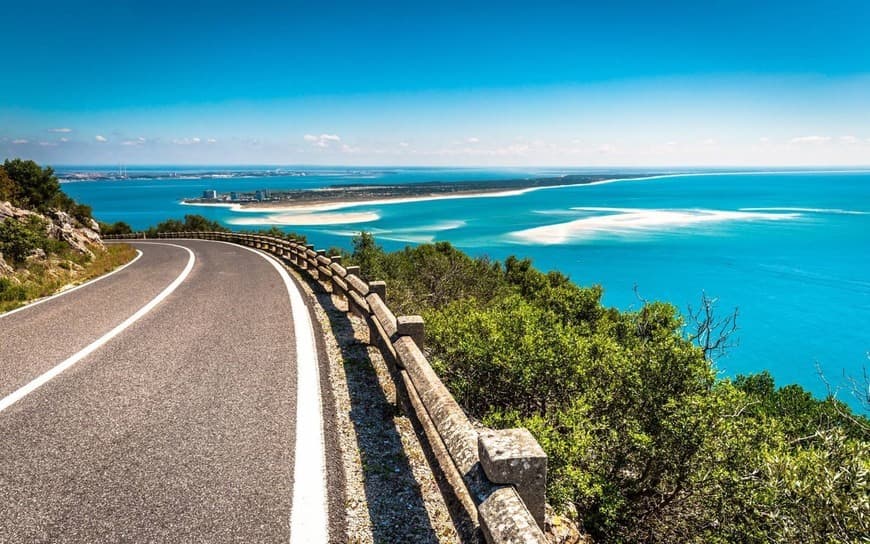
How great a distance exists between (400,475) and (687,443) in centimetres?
357

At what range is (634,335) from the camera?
12.3m

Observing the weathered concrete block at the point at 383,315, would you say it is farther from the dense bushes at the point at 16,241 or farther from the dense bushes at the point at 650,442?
the dense bushes at the point at 16,241

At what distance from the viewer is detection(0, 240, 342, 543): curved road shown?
122 inches

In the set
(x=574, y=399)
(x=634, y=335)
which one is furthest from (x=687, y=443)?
(x=634, y=335)

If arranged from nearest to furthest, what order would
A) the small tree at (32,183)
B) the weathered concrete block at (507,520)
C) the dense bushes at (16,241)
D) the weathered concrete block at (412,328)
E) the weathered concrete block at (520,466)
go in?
the weathered concrete block at (507,520), the weathered concrete block at (520,466), the weathered concrete block at (412,328), the dense bushes at (16,241), the small tree at (32,183)

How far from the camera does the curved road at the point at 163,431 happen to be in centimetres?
309

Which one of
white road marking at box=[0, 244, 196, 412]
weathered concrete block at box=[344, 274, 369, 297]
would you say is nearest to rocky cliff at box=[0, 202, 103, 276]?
white road marking at box=[0, 244, 196, 412]

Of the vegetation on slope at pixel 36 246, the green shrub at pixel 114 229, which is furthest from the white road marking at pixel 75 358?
the green shrub at pixel 114 229

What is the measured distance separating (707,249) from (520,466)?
9479 cm

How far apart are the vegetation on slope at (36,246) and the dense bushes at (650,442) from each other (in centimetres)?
1034

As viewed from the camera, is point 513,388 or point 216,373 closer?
point 216,373

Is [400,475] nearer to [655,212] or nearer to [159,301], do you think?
[159,301]

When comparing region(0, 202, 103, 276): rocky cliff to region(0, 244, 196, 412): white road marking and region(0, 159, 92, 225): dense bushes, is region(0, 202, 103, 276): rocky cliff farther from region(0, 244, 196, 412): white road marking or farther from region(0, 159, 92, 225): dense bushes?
region(0, 244, 196, 412): white road marking

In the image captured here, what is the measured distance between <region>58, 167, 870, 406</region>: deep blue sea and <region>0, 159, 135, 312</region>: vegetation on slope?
16.7m
